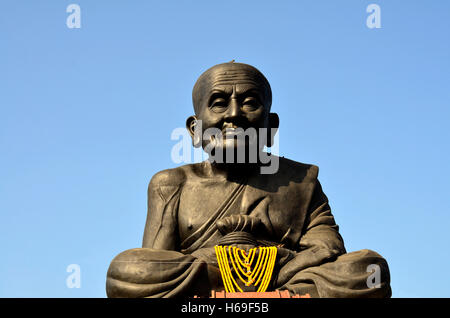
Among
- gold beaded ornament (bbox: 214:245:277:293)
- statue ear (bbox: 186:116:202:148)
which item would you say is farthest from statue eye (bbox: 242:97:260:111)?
gold beaded ornament (bbox: 214:245:277:293)

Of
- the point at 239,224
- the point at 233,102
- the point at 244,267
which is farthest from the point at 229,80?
the point at 244,267

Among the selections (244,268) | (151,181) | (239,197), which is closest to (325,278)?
(244,268)

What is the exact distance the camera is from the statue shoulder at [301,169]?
1115cm

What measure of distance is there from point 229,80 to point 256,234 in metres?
2.05

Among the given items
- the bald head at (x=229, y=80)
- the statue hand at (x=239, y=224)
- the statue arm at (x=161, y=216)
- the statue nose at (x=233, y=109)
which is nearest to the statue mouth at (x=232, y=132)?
the statue nose at (x=233, y=109)

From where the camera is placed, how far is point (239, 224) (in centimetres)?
1029

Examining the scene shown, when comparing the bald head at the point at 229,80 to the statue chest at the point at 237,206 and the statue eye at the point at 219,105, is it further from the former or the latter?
the statue chest at the point at 237,206

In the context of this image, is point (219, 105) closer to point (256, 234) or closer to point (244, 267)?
point (256, 234)

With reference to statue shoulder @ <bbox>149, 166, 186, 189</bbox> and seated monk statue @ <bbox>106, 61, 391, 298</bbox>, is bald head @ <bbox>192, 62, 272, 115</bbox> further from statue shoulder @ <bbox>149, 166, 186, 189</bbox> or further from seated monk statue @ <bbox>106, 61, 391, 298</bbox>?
statue shoulder @ <bbox>149, 166, 186, 189</bbox>

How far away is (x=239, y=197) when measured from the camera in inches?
424

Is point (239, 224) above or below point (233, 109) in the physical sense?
below

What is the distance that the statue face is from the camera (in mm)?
10820
